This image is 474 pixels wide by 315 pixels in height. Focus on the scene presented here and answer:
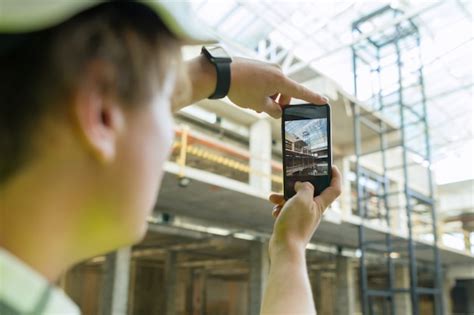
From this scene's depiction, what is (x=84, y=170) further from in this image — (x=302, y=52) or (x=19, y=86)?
(x=302, y=52)

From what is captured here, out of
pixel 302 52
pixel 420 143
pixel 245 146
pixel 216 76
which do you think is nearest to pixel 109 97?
pixel 216 76

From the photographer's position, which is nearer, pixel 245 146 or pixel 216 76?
pixel 216 76

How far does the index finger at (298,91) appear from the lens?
1.02 meters

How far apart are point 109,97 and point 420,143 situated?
19.9 metres

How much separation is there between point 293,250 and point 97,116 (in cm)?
43

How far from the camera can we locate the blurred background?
7.38 meters

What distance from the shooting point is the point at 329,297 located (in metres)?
19.2

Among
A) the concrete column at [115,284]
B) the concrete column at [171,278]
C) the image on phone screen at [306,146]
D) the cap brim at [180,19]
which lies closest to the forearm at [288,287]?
the image on phone screen at [306,146]

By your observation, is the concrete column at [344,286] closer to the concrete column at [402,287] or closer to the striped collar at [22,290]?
the concrete column at [402,287]

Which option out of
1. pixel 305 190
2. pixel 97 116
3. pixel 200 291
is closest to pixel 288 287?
pixel 305 190

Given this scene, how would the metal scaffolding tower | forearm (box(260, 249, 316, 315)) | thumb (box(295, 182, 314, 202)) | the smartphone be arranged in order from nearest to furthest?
forearm (box(260, 249, 316, 315)), thumb (box(295, 182, 314, 202)), the smartphone, the metal scaffolding tower

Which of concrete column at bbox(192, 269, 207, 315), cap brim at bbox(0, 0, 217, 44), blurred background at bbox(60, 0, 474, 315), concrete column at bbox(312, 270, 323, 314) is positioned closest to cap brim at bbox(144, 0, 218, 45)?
cap brim at bbox(0, 0, 217, 44)

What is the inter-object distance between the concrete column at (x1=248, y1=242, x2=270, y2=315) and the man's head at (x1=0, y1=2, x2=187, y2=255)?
915cm

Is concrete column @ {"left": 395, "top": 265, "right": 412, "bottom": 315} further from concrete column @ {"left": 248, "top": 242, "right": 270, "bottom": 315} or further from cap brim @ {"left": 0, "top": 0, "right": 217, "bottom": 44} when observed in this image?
cap brim @ {"left": 0, "top": 0, "right": 217, "bottom": 44}
